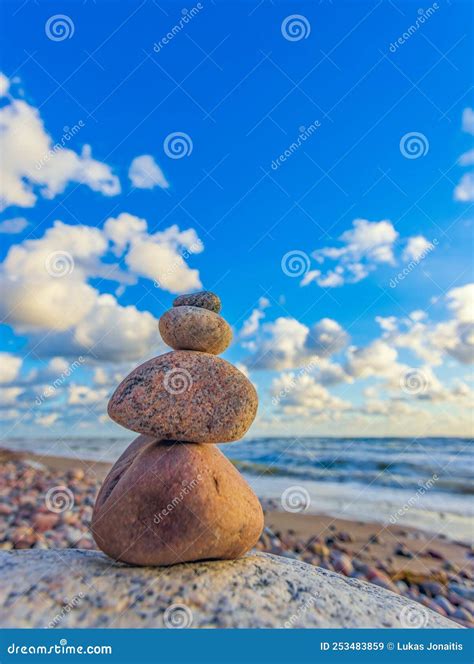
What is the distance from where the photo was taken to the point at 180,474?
16.4 ft

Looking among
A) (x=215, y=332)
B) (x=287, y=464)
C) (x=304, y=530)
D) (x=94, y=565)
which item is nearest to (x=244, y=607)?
(x=94, y=565)

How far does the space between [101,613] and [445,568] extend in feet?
24.9

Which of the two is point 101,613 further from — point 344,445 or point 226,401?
point 344,445

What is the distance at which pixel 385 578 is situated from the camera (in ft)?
27.0
